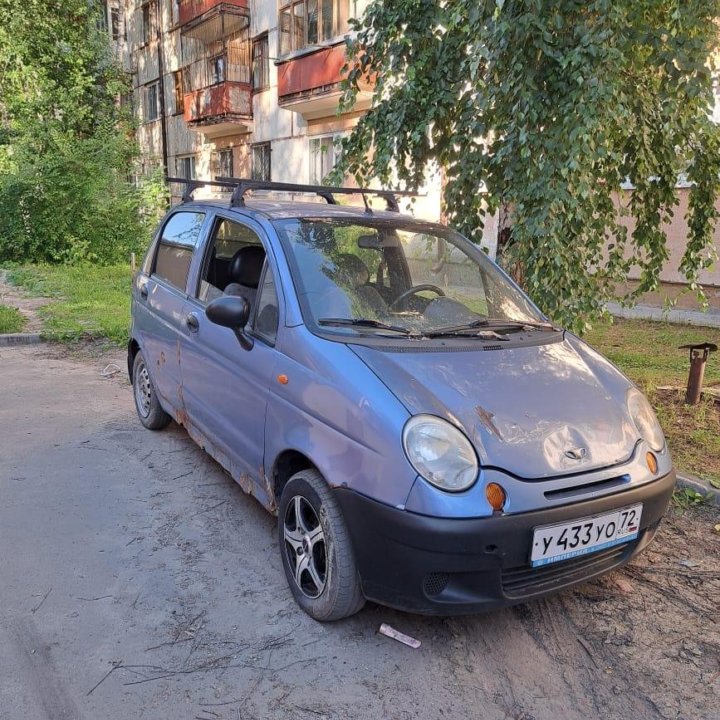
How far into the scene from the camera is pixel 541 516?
2504 millimetres

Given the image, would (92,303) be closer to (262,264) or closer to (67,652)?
(262,264)

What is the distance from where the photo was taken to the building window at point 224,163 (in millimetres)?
22422

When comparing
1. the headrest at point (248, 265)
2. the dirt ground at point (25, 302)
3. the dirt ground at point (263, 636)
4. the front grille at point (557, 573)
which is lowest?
the dirt ground at point (25, 302)

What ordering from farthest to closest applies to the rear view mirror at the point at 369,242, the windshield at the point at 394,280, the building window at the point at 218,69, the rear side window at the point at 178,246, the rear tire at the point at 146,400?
the building window at the point at 218,69, the rear tire at the point at 146,400, the rear side window at the point at 178,246, the rear view mirror at the point at 369,242, the windshield at the point at 394,280

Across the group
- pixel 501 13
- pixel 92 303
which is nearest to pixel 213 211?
pixel 501 13

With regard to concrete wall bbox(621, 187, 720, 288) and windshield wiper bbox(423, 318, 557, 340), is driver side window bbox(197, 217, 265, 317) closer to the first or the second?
windshield wiper bbox(423, 318, 557, 340)

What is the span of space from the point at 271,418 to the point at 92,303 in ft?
30.9

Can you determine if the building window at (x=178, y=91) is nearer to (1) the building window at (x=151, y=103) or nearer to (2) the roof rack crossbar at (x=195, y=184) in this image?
(1) the building window at (x=151, y=103)

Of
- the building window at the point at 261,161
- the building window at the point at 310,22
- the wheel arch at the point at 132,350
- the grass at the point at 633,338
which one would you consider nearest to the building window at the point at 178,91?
the building window at the point at 261,161

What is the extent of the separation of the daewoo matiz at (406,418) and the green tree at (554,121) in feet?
2.86

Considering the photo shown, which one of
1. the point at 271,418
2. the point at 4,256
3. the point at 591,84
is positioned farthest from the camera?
the point at 4,256

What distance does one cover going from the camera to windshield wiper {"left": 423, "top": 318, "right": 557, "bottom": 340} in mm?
3303

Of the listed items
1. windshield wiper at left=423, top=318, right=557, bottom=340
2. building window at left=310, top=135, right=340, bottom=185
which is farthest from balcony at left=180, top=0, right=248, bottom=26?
windshield wiper at left=423, top=318, right=557, bottom=340

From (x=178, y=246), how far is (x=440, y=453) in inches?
117
